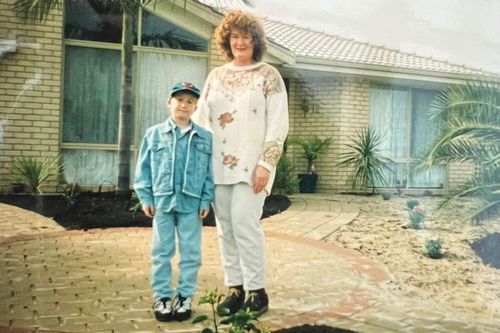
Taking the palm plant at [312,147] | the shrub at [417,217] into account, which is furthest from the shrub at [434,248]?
the palm plant at [312,147]

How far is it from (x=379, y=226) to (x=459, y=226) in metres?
Answer: 0.39

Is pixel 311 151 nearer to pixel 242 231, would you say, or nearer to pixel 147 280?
pixel 242 231

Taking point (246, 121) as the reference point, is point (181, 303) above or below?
below

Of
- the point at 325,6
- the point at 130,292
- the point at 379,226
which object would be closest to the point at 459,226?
the point at 379,226

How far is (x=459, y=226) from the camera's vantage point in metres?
2.35

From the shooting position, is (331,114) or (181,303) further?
(331,114)

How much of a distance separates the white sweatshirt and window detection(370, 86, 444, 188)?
53cm

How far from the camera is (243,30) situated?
1.95 metres

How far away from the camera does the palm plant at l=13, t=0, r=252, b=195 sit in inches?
70.6

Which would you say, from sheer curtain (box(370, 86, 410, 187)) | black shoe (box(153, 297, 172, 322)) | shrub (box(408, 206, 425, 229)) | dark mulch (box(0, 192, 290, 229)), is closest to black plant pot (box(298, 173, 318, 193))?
dark mulch (box(0, 192, 290, 229))

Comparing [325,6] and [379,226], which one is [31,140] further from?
[379,226]

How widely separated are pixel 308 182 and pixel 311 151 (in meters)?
0.25

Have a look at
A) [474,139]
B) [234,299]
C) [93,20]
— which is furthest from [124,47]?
[474,139]

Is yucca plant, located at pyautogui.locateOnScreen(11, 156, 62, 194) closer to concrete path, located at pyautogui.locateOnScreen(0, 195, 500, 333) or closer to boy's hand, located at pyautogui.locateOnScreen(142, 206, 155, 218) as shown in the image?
concrete path, located at pyautogui.locateOnScreen(0, 195, 500, 333)
